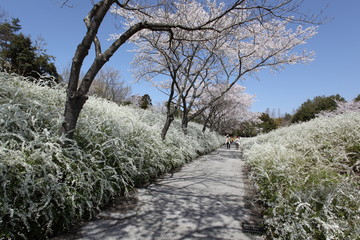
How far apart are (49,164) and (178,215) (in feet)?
5.32

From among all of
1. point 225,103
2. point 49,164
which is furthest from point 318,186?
point 225,103

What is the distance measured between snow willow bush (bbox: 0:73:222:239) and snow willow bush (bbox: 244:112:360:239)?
2.03 meters

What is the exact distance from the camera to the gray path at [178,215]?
6.60ft

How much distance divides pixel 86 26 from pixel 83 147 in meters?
1.74

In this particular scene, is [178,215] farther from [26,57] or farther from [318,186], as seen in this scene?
[26,57]

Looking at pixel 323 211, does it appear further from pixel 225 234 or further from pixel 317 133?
pixel 317 133

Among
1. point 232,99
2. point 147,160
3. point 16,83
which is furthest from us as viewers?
point 232,99

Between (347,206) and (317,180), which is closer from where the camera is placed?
(347,206)

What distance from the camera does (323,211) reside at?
176cm

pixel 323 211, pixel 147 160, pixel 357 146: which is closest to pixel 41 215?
pixel 147 160

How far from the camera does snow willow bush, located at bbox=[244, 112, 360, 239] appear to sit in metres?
1.66

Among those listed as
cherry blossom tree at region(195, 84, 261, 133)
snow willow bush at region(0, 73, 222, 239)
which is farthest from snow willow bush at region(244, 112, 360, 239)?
cherry blossom tree at region(195, 84, 261, 133)

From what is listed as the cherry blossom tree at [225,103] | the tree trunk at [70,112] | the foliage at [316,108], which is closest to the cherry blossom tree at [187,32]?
the tree trunk at [70,112]

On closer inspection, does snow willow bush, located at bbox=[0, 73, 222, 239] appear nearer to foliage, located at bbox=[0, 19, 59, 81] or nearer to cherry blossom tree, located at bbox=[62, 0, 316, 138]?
cherry blossom tree, located at bbox=[62, 0, 316, 138]
